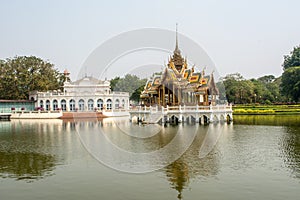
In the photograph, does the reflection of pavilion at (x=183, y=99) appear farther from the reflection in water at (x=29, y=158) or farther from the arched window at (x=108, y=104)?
the arched window at (x=108, y=104)

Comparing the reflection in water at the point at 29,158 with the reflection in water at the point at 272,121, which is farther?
the reflection in water at the point at 272,121

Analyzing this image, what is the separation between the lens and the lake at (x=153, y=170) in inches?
381

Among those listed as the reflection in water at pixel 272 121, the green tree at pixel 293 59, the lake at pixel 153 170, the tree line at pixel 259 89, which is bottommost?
the lake at pixel 153 170

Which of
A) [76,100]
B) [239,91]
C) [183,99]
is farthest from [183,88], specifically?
[239,91]

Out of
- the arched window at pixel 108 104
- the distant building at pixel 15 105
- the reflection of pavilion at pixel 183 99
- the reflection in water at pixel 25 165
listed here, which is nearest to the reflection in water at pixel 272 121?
the reflection of pavilion at pixel 183 99

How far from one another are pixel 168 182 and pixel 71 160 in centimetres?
536

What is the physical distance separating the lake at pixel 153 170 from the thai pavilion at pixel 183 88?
608 inches

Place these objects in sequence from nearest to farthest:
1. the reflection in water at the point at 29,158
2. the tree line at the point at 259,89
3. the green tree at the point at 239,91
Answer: the reflection in water at the point at 29,158 → the tree line at the point at 259,89 → the green tree at the point at 239,91

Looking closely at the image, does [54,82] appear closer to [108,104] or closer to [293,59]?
[108,104]

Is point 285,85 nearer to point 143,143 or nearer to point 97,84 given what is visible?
point 97,84

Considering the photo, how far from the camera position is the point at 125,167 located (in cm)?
1292

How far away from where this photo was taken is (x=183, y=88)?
114 feet

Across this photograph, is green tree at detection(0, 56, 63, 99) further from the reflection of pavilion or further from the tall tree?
the tall tree

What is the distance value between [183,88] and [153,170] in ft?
75.9
